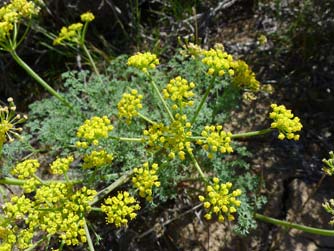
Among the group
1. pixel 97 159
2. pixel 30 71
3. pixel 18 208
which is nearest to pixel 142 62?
pixel 97 159

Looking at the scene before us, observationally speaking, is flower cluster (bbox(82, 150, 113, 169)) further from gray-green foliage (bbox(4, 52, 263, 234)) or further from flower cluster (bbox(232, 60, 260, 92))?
flower cluster (bbox(232, 60, 260, 92))

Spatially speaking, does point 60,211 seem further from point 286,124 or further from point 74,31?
point 74,31

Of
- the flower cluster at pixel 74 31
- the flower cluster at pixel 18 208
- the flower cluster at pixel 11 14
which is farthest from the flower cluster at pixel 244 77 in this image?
the flower cluster at pixel 18 208

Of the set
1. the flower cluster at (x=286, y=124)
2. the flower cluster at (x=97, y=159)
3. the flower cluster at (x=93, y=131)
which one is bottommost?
the flower cluster at (x=97, y=159)

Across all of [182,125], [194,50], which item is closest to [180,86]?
[182,125]

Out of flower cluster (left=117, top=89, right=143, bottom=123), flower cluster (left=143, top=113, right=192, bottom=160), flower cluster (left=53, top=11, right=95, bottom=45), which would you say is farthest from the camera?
flower cluster (left=53, top=11, right=95, bottom=45)

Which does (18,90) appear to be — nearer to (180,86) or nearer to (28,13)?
(28,13)

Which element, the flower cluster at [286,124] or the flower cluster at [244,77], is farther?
the flower cluster at [244,77]

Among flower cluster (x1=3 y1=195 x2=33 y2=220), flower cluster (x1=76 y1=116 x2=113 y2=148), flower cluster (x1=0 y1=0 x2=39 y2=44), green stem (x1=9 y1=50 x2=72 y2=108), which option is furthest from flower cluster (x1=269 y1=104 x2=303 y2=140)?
flower cluster (x1=0 y1=0 x2=39 y2=44)

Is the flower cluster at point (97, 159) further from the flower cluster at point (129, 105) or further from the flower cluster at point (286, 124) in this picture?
the flower cluster at point (286, 124)

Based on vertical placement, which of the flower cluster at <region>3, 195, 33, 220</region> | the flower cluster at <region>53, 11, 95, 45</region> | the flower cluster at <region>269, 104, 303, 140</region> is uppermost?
the flower cluster at <region>53, 11, 95, 45</region>

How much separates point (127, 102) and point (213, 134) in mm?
705

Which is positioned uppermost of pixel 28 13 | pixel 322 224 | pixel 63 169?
pixel 28 13

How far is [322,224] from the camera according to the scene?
4.47 m
